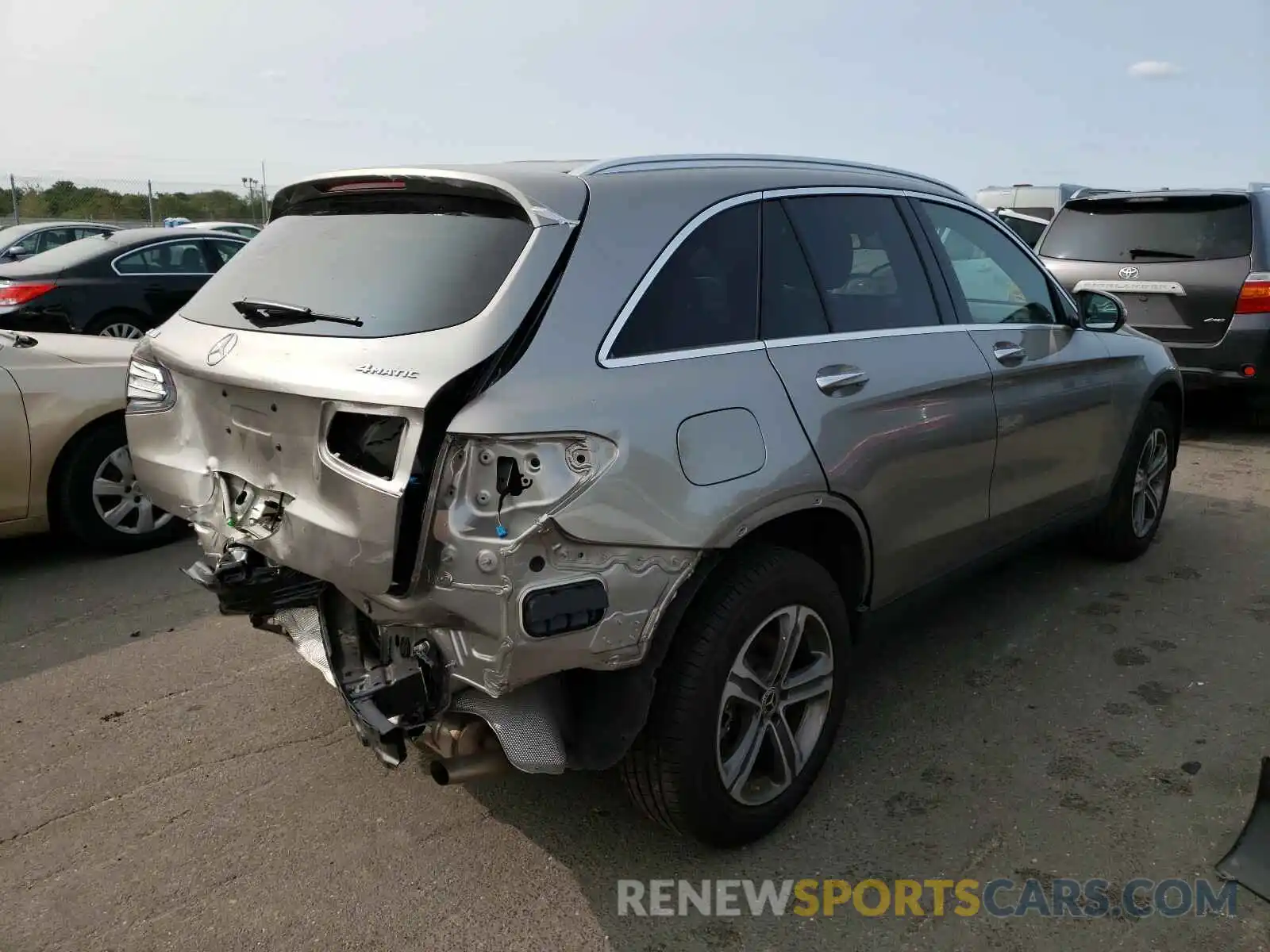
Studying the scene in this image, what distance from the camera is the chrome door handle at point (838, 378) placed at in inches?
115

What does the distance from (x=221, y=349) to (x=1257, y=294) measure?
696 centimetres

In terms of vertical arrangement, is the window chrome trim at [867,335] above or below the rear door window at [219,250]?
above

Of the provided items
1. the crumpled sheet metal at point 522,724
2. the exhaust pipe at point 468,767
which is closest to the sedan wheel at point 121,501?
the exhaust pipe at point 468,767

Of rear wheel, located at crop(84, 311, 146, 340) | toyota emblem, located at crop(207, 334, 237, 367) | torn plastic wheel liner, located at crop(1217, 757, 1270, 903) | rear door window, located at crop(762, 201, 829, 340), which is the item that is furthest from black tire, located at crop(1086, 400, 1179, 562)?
rear wheel, located at crop(84, 311, 146, 340)

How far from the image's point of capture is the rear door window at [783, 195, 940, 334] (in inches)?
124

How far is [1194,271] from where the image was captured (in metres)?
7.30

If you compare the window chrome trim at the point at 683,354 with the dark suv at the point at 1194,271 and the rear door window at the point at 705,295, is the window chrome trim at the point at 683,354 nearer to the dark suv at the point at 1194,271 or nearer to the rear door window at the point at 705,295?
the rear door window at the point at 705,295

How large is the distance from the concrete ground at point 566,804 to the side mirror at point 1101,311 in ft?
4.07

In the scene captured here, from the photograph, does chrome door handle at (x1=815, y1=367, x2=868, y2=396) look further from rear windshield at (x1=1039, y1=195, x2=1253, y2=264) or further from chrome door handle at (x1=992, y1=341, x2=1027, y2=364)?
rear windshield at (x1=1039, y1=195, x2=1253, y2=264)

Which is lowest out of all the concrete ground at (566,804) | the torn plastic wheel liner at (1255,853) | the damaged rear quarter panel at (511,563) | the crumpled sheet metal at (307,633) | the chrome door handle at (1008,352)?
the concrete ground at (566,804)

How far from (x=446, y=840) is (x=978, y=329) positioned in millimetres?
2485

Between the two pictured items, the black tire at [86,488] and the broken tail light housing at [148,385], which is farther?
the black tire at [86,488]

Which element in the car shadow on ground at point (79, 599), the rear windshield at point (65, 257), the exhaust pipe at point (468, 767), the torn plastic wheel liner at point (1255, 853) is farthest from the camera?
the rear windshield at point (65, 257)

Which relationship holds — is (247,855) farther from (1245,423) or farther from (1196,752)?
(1245,423)
